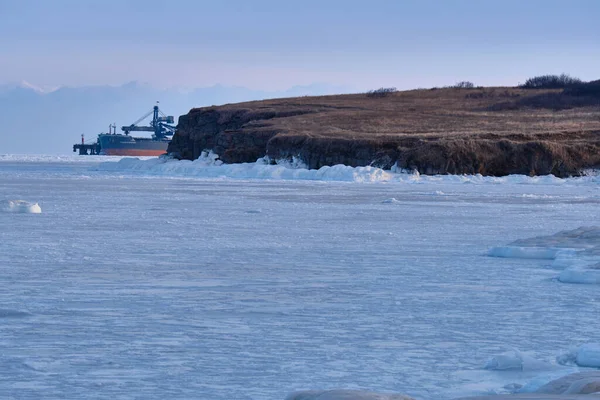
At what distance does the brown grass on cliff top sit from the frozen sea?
127 feet

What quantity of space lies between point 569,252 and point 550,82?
8173 centimetres

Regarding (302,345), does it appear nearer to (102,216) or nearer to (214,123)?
(102,216)

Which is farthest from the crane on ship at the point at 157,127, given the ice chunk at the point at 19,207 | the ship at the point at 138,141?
the ice chunk at the point at 19,207

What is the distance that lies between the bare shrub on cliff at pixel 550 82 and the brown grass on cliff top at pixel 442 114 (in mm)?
3650

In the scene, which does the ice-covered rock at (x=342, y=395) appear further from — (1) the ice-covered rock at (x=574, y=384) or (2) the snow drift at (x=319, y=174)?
(2) the snow drift at (x=319, y=174)

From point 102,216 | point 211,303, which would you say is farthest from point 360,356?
point 102,216

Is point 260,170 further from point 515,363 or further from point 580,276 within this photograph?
point 515,363

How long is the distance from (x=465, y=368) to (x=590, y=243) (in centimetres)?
670

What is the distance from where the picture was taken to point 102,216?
645 inches

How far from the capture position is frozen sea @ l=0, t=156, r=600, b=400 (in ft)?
16.3

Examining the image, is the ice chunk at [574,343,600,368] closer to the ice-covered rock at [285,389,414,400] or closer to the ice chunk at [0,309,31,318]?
the ice-covered rock at [285,389,414,400]

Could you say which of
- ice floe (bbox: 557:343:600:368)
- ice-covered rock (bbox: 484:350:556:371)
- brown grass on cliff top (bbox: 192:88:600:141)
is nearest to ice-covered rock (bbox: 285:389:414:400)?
ice-covered rock (bbox: 484:350:556:371)

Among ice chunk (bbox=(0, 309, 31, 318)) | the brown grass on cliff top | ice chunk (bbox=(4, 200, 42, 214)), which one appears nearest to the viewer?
ice chunk (bbox=(0, 309, 31, 318))

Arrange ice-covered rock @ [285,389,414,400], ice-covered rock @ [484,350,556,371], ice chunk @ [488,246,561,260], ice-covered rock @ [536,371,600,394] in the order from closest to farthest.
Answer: ice-covered rock @ [285,389,414,400], ice-covered rock @ [536,371,600,394], ice-covered rock @ [484,350,556,371], ice chunk @ [488,246,561,260]
